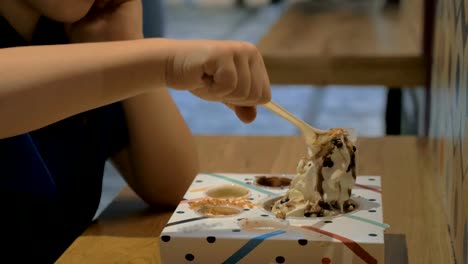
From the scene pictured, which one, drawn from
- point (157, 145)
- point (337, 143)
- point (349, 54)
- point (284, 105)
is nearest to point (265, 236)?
point (337, 143)

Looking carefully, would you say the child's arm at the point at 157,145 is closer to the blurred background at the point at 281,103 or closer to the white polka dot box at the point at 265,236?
the white polka dot box at the point at 265,236

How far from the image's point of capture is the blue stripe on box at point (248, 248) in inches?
24.2

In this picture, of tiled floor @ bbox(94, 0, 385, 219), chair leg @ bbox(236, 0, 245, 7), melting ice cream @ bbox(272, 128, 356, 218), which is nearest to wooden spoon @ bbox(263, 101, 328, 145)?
melting ice cream @ bbox(272, 128, 356, 218)

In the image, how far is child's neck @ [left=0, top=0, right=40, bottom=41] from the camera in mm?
829

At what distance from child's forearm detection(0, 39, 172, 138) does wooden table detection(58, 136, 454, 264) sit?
7.1 inches

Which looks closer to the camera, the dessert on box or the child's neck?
the dessert on box

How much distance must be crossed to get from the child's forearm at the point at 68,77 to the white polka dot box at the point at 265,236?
128 mm

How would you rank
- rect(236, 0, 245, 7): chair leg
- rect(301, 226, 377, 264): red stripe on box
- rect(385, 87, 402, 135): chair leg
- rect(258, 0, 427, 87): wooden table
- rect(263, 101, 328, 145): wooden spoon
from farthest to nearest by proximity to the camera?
rect(236, 0, 245, 7): chair leg → rect(385, 87, 402, 135): chair leg → rect(258, 0, 427, 87): wooden table → rect(263, 101, 328, 145): wooden spoon → rect(301, 226, 377, 264): red stripe on box

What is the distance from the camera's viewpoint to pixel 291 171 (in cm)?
100

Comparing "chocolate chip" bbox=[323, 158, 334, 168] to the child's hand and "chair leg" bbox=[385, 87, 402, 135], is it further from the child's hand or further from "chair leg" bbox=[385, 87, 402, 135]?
"chair leg" bbox=[385, 87, 402, 135]

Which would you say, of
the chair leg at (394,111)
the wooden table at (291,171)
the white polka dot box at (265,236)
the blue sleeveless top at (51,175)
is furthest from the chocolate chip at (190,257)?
the chair leg at (394,111)

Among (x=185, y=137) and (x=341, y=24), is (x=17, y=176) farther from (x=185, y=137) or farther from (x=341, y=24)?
(x=341, y=24)

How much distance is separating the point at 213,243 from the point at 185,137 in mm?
360

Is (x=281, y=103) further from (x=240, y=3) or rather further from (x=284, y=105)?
(x=240, y=3)
